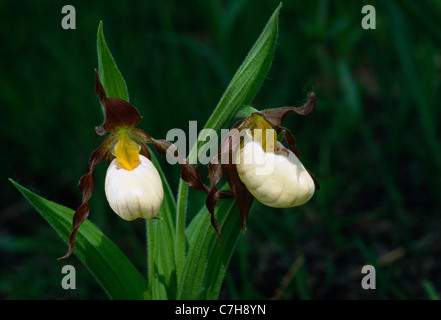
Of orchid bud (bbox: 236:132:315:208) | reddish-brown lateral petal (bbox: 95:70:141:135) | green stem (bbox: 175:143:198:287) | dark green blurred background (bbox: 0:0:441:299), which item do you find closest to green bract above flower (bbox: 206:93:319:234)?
orchid bud (bbox: 236:132:315:208)

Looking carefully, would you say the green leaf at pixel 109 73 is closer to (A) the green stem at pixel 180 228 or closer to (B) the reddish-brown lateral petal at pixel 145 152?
(B) the reddish-brown lateral petal at pixel 145 152

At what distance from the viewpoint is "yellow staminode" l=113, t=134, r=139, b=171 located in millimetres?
1133

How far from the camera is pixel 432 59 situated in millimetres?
2182

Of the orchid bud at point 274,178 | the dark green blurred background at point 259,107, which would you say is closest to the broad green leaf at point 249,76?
the orchid bud at point 274,178

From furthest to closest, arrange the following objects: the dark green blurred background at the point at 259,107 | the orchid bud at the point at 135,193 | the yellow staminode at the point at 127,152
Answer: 1. the dark green blurred background at the point at 259,107
2. the yellow staminode at the point at 127,152
3. the orchid bud at the point at 135,193

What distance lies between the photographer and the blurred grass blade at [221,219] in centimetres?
111

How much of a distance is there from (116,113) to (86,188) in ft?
0.66

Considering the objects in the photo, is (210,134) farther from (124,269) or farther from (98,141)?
(98,141)

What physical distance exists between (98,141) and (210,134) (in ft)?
4.32

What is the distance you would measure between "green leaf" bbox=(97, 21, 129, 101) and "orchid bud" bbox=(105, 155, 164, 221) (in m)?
0.23

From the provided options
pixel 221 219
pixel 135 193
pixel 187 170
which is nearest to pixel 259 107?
pixel 221 219

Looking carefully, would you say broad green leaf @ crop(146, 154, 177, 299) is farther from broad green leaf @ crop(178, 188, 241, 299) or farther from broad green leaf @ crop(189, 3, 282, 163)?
broad green leaf @ crop(189, 3, 282, 163)

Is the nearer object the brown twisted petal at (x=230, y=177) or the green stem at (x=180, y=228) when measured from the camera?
the brown twisted petal at (x=230, y=177)
